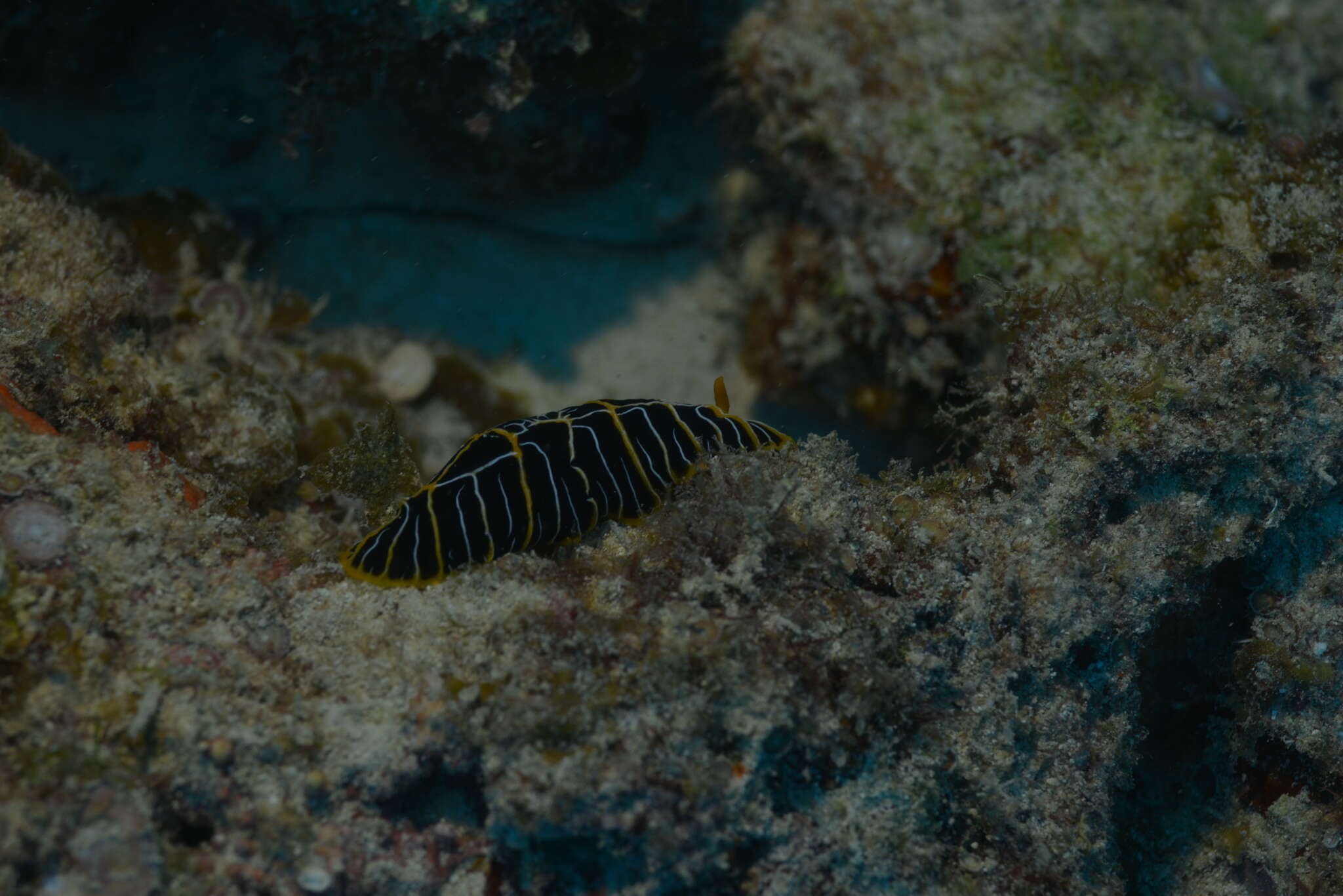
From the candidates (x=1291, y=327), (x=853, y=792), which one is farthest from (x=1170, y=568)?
(x=853, y=792)

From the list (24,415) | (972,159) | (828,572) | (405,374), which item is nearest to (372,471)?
(24,415)

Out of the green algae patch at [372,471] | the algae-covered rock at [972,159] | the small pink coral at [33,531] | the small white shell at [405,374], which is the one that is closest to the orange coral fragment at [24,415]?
the small pink coral at [33,531]

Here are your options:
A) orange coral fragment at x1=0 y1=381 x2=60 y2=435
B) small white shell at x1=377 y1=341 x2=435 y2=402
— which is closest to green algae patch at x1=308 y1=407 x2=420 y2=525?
orange coral fragment at x1=0 y1=381 x2=60 y2=435

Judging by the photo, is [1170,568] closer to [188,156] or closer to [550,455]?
[550,455]

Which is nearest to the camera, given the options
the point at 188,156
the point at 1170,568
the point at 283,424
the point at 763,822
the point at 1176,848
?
the point at 763,822

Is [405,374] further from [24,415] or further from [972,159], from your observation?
[972,159]

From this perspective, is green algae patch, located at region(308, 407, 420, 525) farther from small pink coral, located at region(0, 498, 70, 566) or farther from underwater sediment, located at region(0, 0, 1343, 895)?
small pink coral, located at region(0, 498, 70, 566)
